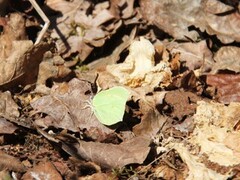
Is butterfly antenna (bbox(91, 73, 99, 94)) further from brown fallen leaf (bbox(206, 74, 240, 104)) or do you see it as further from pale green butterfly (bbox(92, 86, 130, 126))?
brown fallen leaf (bbox(206, 74, 240, 104))

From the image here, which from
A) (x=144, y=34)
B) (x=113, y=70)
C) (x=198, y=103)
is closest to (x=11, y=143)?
(x=113, y=70)

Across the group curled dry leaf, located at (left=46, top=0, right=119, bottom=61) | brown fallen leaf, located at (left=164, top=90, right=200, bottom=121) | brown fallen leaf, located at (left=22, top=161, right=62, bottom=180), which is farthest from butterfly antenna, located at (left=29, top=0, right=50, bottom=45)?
brown fallen leaf, located at (left=22, top=161, right=62, bottom=180)

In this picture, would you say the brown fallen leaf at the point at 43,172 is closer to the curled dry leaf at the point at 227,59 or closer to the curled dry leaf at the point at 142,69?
the curled dry leaf at the point at 142,69

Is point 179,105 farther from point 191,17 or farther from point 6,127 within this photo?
point 6,127

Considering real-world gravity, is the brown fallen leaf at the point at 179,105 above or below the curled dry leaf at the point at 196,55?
below

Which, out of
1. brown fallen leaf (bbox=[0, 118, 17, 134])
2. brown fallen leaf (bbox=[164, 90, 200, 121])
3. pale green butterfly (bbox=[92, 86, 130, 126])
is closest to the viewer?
brown fallen leaf (bbox=[0, 118, 17, 134])

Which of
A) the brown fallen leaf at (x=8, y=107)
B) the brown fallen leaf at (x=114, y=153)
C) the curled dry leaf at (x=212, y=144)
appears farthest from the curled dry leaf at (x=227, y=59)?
the brown fallen leaf at (x=8, y=107)
